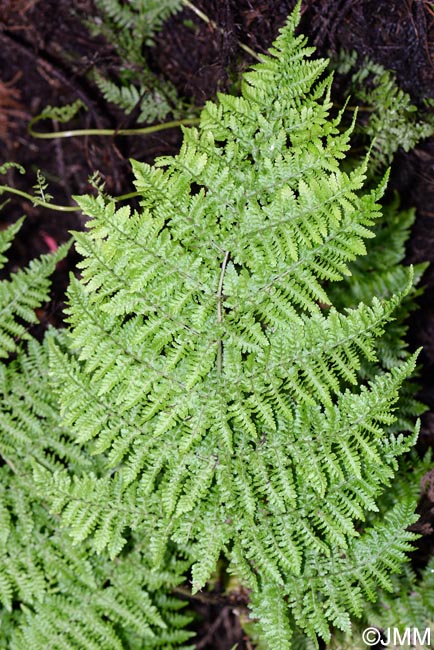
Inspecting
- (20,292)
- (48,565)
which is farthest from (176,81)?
(48,565)

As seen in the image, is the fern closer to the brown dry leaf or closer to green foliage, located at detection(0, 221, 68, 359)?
green foliage, located at detection(0, 221, 68, 359)

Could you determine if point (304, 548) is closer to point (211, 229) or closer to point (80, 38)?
point (211, 229)

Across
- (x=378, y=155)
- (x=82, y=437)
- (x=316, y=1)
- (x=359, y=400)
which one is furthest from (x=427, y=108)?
(x=82, y=437)

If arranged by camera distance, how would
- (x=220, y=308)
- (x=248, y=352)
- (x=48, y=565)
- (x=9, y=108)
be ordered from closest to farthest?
(x=220, y=308) < (x=248, y=352) < (x=48, y=565) < (x=9, y=108)

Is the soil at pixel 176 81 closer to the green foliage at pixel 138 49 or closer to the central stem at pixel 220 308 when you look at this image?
the green foliage at pixel 138 49

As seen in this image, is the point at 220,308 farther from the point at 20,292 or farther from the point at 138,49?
the point at 138,49

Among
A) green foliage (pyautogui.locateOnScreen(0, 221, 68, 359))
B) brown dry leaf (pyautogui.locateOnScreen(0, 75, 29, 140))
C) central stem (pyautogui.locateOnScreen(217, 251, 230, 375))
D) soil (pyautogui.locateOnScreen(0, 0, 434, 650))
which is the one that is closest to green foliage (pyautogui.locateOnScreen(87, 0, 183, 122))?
soil (pyautogui.locateOnScreen(0, 0, 434, 650))

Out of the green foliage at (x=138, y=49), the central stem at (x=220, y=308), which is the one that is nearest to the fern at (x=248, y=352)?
the central stem at (x=220, y=308)
